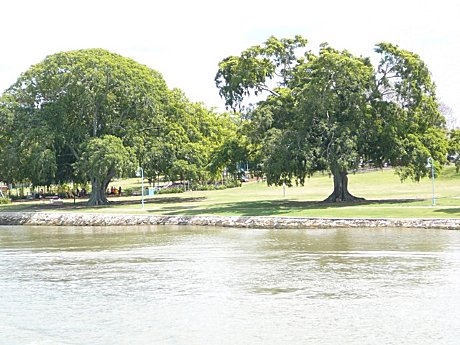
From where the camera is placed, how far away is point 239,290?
20062 millimetres

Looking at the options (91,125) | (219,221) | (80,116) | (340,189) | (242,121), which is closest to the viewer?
(219,221)

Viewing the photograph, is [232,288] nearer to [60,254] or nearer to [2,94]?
[60,254]

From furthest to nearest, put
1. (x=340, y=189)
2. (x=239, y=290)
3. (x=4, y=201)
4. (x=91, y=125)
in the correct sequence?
(x=4, y=201)
(x=91, y=125)
(x=340, y=189)
(x=239, y=290)

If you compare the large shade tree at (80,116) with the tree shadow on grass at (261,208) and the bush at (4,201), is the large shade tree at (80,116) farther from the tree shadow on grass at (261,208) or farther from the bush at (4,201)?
the bush at (4,201)

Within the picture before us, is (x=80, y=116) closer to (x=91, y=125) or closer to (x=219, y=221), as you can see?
(x=91, y=125)

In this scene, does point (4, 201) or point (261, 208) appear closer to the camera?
point (261, 208)

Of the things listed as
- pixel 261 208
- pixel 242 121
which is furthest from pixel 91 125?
pixel 261 208

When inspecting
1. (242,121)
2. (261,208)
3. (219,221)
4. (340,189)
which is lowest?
(219,221)

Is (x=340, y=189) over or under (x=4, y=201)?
over

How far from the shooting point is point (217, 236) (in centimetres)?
3469

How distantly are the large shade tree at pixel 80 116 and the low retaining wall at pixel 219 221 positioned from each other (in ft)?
18.4

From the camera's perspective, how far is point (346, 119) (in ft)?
151

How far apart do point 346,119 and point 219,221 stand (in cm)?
1165

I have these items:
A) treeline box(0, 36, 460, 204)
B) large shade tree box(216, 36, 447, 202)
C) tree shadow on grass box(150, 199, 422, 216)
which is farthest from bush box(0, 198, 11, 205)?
large shade tree box(216, 36, 447, 202)
